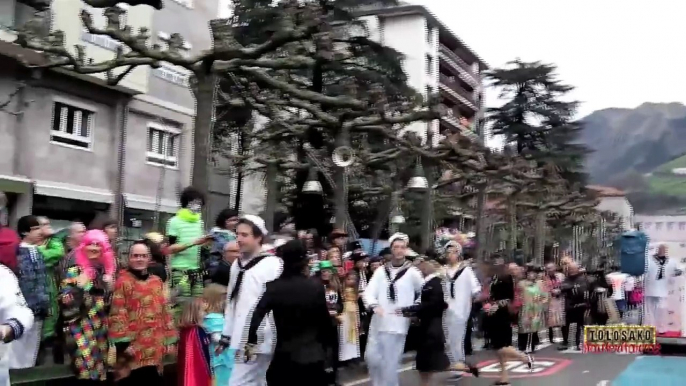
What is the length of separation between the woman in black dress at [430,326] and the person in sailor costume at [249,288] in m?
2.97

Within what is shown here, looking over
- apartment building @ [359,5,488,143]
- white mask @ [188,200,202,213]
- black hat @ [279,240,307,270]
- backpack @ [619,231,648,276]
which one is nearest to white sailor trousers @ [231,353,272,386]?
black hat @ [279,240,307,270]

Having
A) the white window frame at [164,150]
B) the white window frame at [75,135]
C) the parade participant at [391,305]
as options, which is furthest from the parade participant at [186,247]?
the white window frame at [164,150]

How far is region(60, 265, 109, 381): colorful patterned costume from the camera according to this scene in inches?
309

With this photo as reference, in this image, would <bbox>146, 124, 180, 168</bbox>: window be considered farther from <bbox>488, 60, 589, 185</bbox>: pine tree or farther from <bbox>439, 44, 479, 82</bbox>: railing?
<bbox>439, 44, 479, 82</bbox>: railing

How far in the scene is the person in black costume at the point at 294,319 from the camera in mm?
7039

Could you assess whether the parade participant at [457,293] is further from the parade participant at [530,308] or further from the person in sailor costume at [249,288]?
the person in sailor costume at [249,288]

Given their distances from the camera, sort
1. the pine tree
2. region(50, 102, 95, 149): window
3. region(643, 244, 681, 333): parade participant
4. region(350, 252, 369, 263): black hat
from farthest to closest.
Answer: the pine tree, region(50, 102, 95, 149): window, region(643, 244, 681, 333): parade participant, region(350, 252, 369, 263): black hat

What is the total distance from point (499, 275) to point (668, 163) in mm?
4772

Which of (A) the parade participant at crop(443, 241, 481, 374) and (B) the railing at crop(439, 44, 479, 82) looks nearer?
(A) the parade participant at crop(443, 241, 481, 374)

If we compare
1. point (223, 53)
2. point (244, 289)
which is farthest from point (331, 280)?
point (244, 289)

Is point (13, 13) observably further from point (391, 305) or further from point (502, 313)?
point (391, 305)

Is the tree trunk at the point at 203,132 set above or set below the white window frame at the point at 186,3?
below

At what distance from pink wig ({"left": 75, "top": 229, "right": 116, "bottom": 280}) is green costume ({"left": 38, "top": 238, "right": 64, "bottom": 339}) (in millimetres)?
1056

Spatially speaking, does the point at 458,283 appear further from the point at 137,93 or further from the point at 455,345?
the point at 137,93
